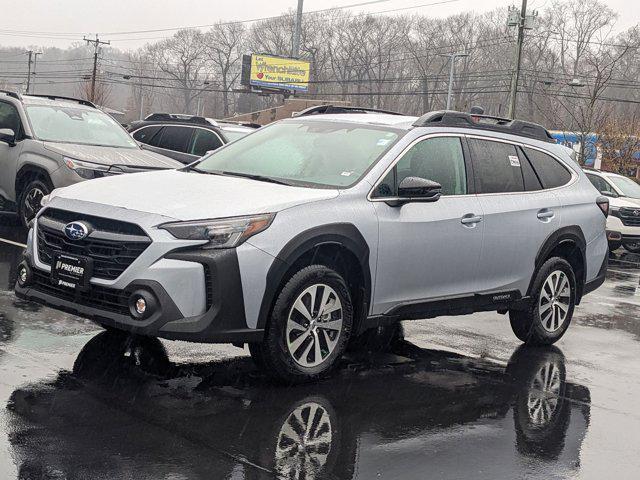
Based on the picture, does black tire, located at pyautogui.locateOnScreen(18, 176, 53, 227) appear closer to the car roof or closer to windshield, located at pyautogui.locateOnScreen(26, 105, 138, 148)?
windshield, located at pyautogui.locateOnScreen(26, 105, 138, 148)

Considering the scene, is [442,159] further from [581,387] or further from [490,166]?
[581,387]

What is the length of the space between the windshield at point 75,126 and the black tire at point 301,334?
6.85 metres

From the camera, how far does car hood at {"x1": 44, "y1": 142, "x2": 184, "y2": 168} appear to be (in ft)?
37.2

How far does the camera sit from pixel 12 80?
507 ft

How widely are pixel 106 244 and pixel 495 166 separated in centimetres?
339

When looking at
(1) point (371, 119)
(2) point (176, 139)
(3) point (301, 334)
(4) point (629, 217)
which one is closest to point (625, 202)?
(4) point (629, 217)

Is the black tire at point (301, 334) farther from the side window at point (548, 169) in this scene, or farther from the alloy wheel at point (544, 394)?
the side window at point (548, 169)

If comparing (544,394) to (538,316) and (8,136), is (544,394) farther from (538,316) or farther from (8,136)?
(8,136)

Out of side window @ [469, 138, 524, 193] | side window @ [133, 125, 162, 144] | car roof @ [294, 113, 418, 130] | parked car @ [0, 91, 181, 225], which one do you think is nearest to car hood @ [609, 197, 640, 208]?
side window @ [133, 125, 162, 144]

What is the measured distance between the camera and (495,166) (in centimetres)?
763

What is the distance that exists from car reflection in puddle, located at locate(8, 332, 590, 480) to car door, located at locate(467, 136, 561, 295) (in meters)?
0.93

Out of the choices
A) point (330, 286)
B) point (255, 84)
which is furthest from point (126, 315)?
point (255, 84)

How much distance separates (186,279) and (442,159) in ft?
8.36

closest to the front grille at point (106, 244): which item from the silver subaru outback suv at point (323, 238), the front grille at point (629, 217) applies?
the silver subaru outback suv at point (323, 238)
